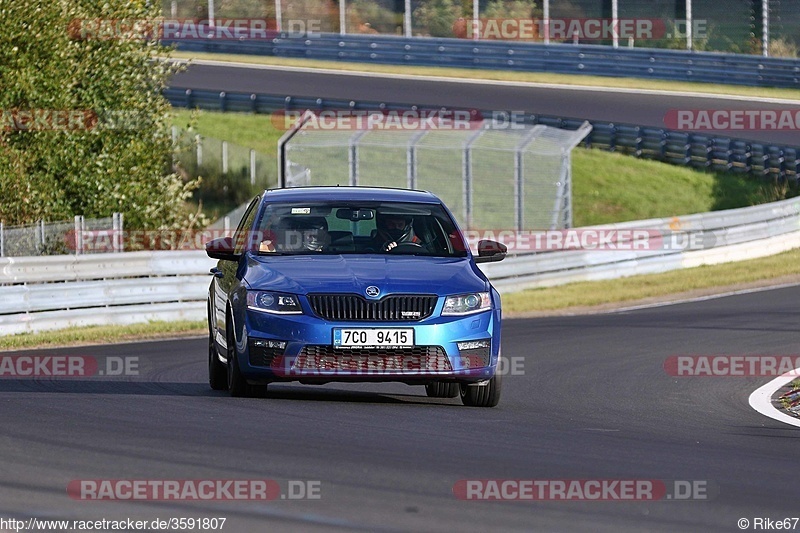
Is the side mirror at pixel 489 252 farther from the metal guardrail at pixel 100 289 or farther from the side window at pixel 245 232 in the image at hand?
the metal guardrail at pixel 100 289

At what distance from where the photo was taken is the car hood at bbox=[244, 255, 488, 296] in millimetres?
10250

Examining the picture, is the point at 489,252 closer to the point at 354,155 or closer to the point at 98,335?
the point at 98,335

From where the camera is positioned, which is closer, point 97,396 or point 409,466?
point 409,466

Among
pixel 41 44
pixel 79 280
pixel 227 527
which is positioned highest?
pixel 41 44

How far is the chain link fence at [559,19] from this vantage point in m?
41.2

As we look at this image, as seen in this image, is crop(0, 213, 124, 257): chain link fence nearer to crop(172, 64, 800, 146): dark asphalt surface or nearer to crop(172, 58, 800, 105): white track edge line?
crop(172, 58, 800, 105): white track edge line

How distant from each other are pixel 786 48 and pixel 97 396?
111ft

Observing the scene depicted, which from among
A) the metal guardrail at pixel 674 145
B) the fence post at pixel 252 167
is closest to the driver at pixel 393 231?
the fence post at pixel 252 167

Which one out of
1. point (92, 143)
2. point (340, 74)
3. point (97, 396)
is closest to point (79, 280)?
point (92, 143)

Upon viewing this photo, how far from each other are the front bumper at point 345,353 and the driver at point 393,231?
3.60 feet

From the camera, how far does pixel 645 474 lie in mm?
7727

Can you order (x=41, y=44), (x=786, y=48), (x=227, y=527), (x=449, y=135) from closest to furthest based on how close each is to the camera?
(x=227, y=527) < (x=41, y=44) < (x=449, y=135) < (x=786, y=48)

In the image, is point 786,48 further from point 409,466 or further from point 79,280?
point 409,466

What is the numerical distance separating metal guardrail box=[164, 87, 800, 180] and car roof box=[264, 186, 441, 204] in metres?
22.1
